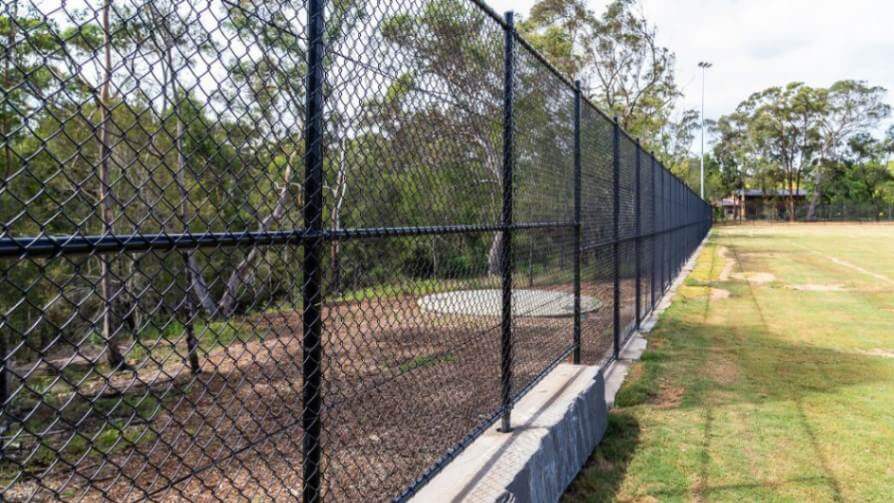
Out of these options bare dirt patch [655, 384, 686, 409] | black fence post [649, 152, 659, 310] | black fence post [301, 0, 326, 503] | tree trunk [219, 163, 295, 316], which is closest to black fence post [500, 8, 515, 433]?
tree trunk [219, 163, 295, 316]

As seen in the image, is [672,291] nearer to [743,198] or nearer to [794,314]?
[794,314]

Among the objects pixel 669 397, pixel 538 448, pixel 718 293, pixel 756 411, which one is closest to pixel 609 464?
pixel 538 448

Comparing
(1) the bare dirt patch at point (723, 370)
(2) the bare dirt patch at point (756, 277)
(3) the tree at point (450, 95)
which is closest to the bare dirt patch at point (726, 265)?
(2) the bare dirt patch at point (756, 277)

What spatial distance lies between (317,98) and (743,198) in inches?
3133

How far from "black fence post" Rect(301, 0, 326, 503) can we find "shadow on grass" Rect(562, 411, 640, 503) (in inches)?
79.6

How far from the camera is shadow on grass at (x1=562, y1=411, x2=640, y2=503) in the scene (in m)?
3.36

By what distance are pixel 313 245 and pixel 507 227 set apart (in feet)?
4.75

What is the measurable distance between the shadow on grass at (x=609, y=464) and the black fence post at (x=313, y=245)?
6.64 feet

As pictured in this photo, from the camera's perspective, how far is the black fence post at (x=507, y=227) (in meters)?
3.01

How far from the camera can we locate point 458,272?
125 inches

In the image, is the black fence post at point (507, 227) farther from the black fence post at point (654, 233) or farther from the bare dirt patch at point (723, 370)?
the black fence post at point (654, 233)

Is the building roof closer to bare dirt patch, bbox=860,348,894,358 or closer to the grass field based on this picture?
the grass field

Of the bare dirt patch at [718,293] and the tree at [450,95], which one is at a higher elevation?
the tree at [450,95]

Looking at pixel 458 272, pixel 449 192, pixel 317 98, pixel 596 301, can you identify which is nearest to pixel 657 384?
pixel 596 301
